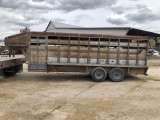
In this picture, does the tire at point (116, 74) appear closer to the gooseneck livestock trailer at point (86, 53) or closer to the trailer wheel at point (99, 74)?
the gooseneck livestock trailer at point (86, 53)

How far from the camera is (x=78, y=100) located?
323 inches

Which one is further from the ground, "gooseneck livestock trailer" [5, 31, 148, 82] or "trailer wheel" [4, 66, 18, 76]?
"gooseneck livestock trailer" [5, 31, 148, 82]

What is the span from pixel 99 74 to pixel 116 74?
3.06ft

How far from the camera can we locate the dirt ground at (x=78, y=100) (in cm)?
657

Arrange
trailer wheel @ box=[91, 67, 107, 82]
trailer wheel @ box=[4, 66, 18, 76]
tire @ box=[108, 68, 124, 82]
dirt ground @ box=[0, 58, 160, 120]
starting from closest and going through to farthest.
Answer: dirt ground @ box=[0, 58, 160, 120] → trailer wheel @ box=[91, 67, 107, 82] → tire @ box=[108, 68, 124, 82] → trailer wheel @ box=[4, 66, 18, 76]

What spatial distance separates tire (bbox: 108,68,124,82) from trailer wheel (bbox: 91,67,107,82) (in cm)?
35

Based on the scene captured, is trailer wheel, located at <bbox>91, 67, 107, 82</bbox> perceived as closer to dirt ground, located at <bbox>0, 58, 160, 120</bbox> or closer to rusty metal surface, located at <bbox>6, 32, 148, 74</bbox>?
rusty metal surface, located at <bbox>6, 32, 148, 74</bbox>

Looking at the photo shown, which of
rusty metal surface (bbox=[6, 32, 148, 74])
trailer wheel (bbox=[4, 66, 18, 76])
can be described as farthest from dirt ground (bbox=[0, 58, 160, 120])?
trailer wheel (bbox=[4, 66, 18, 76])

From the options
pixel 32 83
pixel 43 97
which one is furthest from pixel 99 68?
pixel 43 97

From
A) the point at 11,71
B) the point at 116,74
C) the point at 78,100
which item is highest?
the point at 11,71

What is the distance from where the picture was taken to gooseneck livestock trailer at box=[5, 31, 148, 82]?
11.6 m

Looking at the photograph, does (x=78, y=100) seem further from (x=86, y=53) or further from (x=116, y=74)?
(x=116, y=74)

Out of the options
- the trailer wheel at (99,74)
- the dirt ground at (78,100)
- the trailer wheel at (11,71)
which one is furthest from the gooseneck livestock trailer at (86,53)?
the trailer wheel at (11,71)

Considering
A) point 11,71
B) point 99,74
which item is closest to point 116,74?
point 99,74
